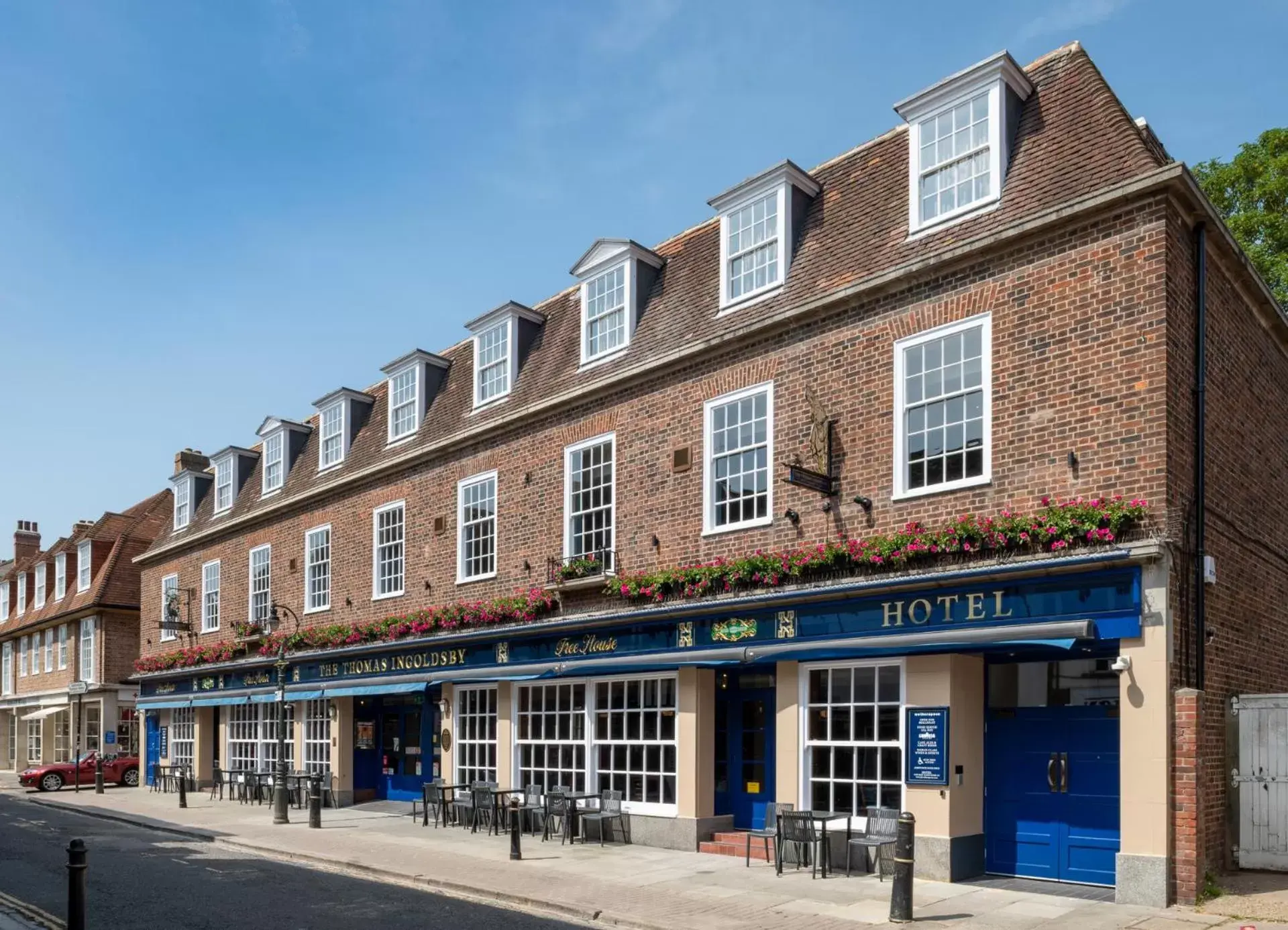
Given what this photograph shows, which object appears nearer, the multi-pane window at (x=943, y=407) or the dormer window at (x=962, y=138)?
the multi-pane window at (x=943, y=407)

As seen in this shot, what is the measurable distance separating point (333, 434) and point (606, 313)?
35.0 ft

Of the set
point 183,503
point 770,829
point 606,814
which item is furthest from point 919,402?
point 183,503

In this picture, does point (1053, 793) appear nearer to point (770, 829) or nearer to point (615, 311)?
point (770, 829)

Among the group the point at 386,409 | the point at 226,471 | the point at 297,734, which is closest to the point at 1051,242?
the point at 386,409

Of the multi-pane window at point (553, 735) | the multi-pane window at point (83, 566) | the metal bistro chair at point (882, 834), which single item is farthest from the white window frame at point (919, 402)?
the multi-pane window at point (83, 566)

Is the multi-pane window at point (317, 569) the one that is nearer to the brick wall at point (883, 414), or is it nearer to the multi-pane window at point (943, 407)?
the brick wall at point (883, 414)

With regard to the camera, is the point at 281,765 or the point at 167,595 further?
the point at 167,595

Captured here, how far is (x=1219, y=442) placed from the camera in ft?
45.4

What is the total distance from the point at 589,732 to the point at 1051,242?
35.0ft

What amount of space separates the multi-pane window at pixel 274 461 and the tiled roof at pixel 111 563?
41.6 feet

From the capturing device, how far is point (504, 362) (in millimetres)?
23312

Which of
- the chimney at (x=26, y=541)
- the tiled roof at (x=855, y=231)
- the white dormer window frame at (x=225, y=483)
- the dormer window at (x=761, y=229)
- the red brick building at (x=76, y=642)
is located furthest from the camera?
the chimney at (x=26, y=541)

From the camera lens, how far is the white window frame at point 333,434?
92.5 feet

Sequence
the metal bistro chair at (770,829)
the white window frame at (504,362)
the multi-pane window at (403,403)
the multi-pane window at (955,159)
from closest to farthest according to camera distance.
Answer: the multi-pane window at (955,159) → the metal bistro chair at (770,829) → the white window frame at (504,362) → the multi-pane window at (403,403)
